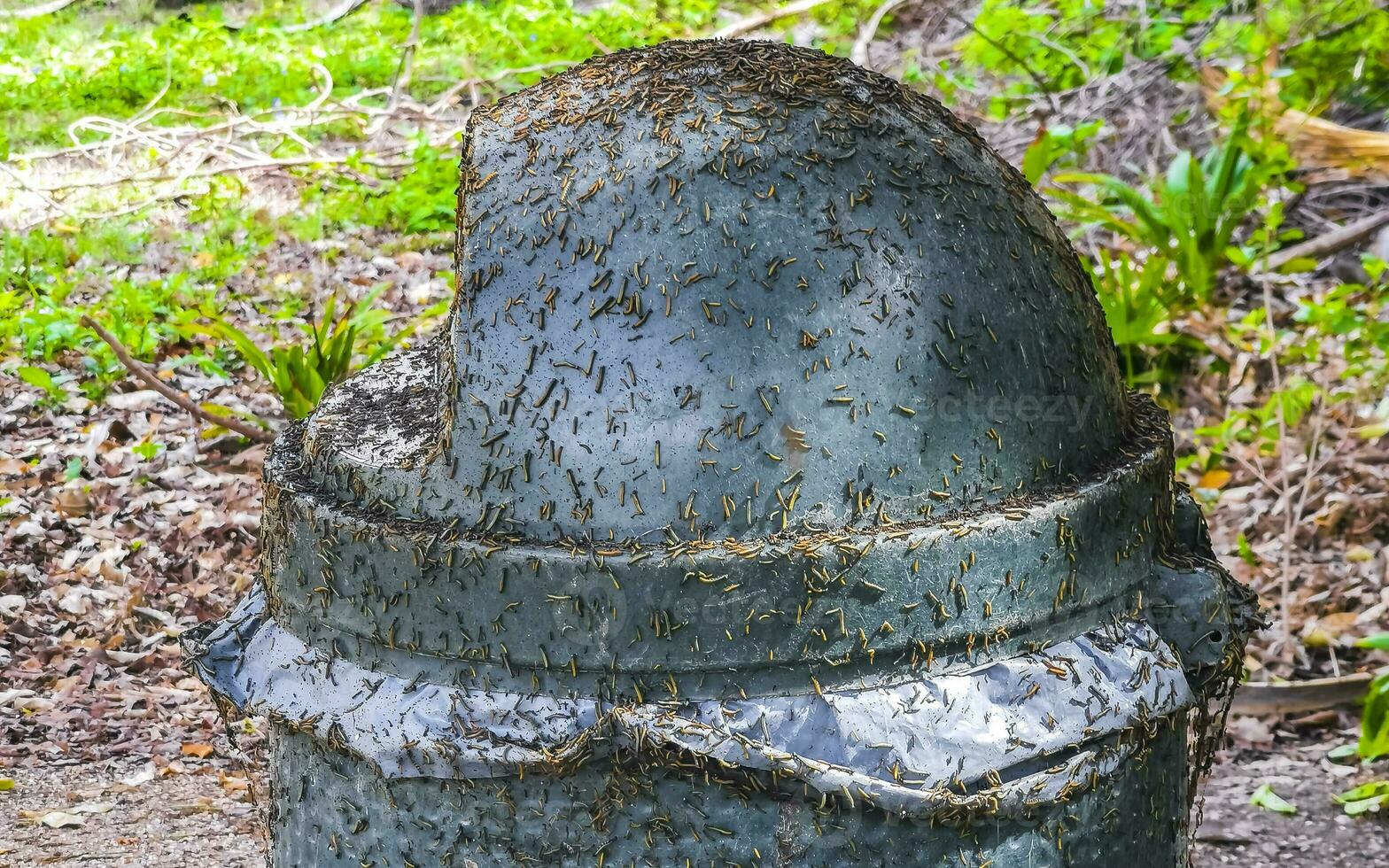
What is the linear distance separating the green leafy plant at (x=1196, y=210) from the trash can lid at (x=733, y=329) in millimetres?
3511

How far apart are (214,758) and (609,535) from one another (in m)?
2.56

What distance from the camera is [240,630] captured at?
2.02m

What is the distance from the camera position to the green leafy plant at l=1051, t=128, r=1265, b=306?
16.7ft

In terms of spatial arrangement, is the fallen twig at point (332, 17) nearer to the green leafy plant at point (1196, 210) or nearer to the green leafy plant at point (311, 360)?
the green leafy plant at point (311, 360)

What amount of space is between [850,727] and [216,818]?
2.37 m

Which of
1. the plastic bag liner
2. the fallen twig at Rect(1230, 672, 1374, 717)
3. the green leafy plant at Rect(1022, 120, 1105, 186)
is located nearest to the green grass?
the green leafy plant at Rect(1022, 120, 1105, 186)

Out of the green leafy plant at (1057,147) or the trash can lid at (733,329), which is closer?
the trash can lid at (733,329)

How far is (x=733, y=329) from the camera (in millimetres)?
1648

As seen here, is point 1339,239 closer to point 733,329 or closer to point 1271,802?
point 1271,802

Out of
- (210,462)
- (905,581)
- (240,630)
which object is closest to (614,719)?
(905,581)

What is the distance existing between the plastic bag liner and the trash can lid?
0.22 metres

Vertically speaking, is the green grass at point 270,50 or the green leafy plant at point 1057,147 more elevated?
the green leafy plant at point 1057,147

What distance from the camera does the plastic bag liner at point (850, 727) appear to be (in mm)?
1596

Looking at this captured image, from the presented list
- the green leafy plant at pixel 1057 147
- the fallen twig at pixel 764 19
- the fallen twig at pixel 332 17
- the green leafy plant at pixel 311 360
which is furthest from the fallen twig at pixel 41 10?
the green leafy plant at pixel 1057 147
